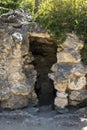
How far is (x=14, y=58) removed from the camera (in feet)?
31.9

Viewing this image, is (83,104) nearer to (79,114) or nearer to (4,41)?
(79,114)

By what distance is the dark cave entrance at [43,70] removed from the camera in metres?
11.3

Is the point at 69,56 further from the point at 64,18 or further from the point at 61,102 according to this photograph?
the point at 61,102

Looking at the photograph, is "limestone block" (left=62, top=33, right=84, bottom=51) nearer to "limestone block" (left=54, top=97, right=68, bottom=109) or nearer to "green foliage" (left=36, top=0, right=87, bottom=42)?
"green foliage" (left=36, top=0, right=87, bottom=42)

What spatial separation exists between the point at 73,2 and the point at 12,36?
219 cm

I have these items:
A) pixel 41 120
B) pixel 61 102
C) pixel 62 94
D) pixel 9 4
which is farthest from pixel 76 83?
pixel 9 4

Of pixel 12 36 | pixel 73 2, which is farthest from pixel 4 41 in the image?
pixel 73 2

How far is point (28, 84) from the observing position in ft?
32.6

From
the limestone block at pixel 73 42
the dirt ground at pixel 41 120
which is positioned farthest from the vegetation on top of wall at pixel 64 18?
the dirt ground at pixel 41 120

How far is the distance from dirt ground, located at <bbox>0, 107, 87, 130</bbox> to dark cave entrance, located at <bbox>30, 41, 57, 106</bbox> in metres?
1.56

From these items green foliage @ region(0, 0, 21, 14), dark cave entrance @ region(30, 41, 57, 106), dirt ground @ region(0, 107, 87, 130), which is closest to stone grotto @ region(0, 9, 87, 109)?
dirt ground @ region(0, 107, 87, 130)

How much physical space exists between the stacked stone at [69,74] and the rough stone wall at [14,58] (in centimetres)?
97

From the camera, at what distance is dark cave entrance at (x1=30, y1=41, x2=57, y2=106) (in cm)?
1127

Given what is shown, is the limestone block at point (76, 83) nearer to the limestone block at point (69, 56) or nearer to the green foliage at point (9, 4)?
the limestone block at point (69, 56)
